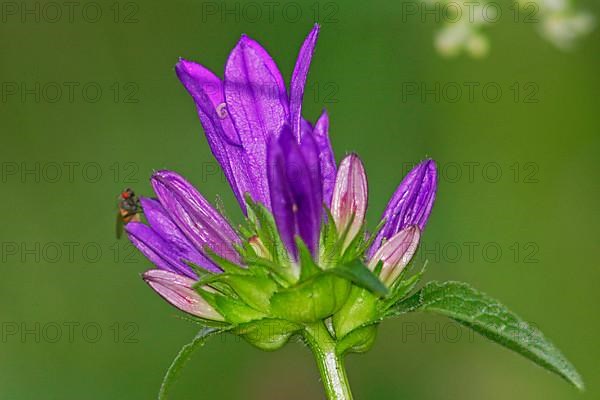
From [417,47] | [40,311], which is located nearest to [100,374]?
[40,311]

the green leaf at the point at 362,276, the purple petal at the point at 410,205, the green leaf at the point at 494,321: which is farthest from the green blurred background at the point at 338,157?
the green leaf at the point at 362,276

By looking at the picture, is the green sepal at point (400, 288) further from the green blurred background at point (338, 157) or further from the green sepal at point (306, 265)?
the green blurred background at point (338, 157)

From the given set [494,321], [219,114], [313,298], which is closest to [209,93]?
[219,114]

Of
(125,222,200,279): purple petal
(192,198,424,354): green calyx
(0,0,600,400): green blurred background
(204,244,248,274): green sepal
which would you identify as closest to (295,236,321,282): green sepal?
(192,198,424,354): green calyx

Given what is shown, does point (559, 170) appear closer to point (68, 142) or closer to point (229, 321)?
point (68, 142)

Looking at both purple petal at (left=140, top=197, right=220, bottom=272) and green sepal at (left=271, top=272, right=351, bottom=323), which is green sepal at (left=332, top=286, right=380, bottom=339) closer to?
green sepal at (left=271, top=272, right=351, bottom=323)
